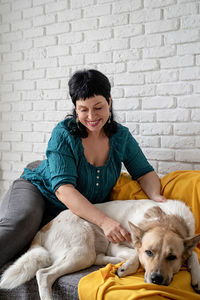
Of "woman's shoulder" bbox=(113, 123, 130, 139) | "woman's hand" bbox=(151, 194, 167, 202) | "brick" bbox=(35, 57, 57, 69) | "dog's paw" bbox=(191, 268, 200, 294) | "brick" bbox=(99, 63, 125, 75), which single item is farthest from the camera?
"brick" bbox=(35, 57, 57, 69)

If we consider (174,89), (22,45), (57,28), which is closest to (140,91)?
(174,89)

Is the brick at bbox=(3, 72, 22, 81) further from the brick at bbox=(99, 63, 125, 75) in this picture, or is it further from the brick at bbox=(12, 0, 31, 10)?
the brick at bbox=(99, 63, 125, 75)

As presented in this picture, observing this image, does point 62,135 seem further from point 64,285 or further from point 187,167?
point 187,167

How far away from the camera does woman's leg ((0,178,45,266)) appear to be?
1.65 m

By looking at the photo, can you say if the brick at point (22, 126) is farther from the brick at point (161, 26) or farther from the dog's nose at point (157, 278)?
the dog's nose at point (157, 278)

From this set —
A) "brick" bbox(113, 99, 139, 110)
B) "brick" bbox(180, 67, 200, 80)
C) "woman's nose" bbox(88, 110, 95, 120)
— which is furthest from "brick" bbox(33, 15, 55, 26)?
"woman's nose" bbox(88, 110, 95, 120)

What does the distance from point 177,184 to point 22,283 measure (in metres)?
1.15

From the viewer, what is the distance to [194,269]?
1.46 m

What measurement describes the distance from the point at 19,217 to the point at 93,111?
782 mm

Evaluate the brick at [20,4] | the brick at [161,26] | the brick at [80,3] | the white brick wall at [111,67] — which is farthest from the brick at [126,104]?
the brick at [20,4]

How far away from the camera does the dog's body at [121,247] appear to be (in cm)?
142

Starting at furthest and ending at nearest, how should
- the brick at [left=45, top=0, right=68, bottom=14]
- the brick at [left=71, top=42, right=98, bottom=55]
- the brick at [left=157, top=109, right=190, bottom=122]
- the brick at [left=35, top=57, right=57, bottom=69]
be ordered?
the brick at [left=35, top=57, right=57, bottom=69], the brick at [left=45, top=0, right=68, bottom=14], the brick at [left=71, top=42, right=98, bottom=55], the brick at [left=157, top=109, right=190, bottom=122]

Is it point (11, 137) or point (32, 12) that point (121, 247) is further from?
point (32, 12)

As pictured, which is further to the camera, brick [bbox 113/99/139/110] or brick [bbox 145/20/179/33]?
brick [bbox 113/99/139/110]
